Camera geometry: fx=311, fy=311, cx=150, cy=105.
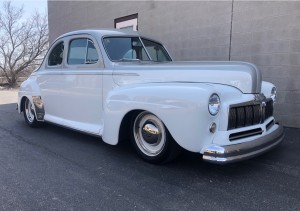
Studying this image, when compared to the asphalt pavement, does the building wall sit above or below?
above

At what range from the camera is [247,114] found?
3.60m

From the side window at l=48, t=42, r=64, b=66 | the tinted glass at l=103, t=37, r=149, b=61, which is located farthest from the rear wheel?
the tinted glass at l=103, t=37, r=149, b=61

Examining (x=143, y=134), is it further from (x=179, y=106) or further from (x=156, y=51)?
(x=156, y=51)

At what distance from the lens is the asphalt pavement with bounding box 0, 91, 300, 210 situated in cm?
289

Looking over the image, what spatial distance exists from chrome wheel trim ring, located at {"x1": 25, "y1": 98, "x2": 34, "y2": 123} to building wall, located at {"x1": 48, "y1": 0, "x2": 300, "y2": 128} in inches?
144

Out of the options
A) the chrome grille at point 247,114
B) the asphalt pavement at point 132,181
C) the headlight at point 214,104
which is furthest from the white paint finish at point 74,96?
the chrome grille at point 247,114

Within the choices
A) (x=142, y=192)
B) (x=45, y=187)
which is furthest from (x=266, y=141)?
(x=45, y=187)

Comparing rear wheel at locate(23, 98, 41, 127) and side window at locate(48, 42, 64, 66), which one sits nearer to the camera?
side window at locate(48, 42, 64, 66)

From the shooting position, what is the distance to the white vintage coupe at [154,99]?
3.28 m

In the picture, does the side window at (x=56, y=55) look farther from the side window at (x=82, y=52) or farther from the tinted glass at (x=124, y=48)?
the tinted glass at (x=124, y=48)

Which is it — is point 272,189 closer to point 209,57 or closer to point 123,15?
point 209,57

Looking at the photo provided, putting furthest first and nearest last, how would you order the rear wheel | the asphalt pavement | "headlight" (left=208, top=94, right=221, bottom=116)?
the rear wheel
"headlight" (left=208, top=94, right=221, bottom=116)
the asphalt pavement

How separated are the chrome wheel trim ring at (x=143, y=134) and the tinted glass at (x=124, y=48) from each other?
1106 mm

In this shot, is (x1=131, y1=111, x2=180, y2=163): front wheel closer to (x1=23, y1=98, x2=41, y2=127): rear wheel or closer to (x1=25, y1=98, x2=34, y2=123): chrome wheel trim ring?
(x1=23, y1=98, x2=41, y2=127): rear wheel
